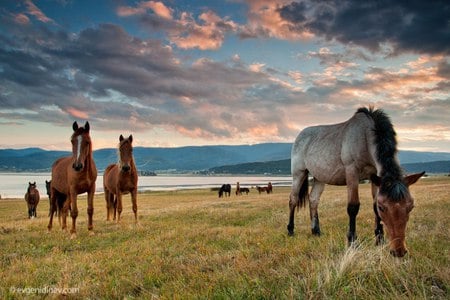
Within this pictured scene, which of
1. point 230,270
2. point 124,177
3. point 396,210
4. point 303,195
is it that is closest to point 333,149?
point 303,195

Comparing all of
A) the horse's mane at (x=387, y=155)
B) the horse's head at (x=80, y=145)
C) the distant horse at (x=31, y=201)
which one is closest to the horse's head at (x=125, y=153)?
the horse's head at (x=80, y=145)

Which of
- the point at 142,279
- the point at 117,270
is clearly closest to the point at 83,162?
the point at 117,270

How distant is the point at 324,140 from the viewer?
8664 mm

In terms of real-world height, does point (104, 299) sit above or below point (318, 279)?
below

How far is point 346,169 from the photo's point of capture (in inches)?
291

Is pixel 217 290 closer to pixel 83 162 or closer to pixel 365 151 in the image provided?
pixel 365 151

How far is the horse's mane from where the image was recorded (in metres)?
5.21

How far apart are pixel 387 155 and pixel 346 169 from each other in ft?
4.62

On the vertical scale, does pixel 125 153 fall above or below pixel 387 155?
above

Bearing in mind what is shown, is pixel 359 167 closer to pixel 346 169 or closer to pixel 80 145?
pixel 346 169

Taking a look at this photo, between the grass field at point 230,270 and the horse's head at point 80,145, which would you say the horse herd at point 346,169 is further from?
the grass field at point 230,270

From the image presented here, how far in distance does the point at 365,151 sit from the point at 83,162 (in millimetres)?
8429

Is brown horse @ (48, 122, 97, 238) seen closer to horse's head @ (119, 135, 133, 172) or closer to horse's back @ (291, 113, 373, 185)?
horse's head @ (119, 135, 133, 172)

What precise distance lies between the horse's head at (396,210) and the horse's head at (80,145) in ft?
28.8
